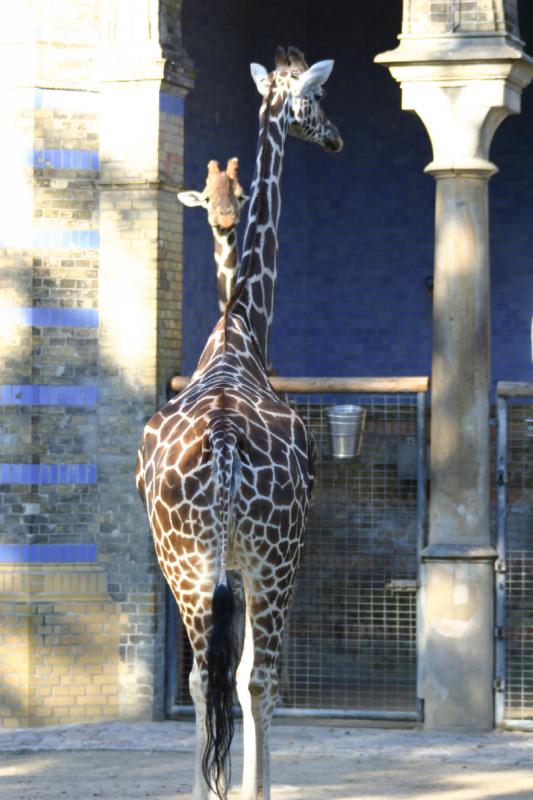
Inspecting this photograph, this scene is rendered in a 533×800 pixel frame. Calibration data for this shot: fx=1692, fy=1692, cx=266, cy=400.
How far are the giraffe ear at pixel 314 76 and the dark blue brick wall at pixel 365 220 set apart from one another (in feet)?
15.6

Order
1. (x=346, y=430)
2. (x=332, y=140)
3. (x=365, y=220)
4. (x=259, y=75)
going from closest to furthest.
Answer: (x=259, y=75) < (x=332, y=140) < (x=346, y=430) < (x=365, y=220)

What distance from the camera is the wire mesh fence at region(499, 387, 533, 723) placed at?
1083cm

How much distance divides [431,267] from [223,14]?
2854 millimetres

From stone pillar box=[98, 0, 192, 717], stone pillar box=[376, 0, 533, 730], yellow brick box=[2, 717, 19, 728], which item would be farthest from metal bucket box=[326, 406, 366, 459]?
yellow brick box=[2, 717, 19, 728]

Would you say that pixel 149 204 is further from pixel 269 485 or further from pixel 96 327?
pixel 269 485

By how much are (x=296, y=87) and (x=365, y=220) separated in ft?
17.0

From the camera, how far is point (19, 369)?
11094 millimetres

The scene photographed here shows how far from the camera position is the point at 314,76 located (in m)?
9.83

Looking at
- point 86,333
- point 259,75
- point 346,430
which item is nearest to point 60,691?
point 86,333

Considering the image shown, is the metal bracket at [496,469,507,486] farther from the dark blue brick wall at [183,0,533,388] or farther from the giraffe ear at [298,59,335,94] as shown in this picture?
the dark blue brick wall at [183,0,533,388]

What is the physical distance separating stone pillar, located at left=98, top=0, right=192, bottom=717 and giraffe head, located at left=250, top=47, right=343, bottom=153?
1.43 meters

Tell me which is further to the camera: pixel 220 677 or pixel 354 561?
pixel 354 561

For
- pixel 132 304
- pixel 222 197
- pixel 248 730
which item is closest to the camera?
pixel 248 730

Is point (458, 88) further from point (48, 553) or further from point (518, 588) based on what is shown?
point (48, 553)
